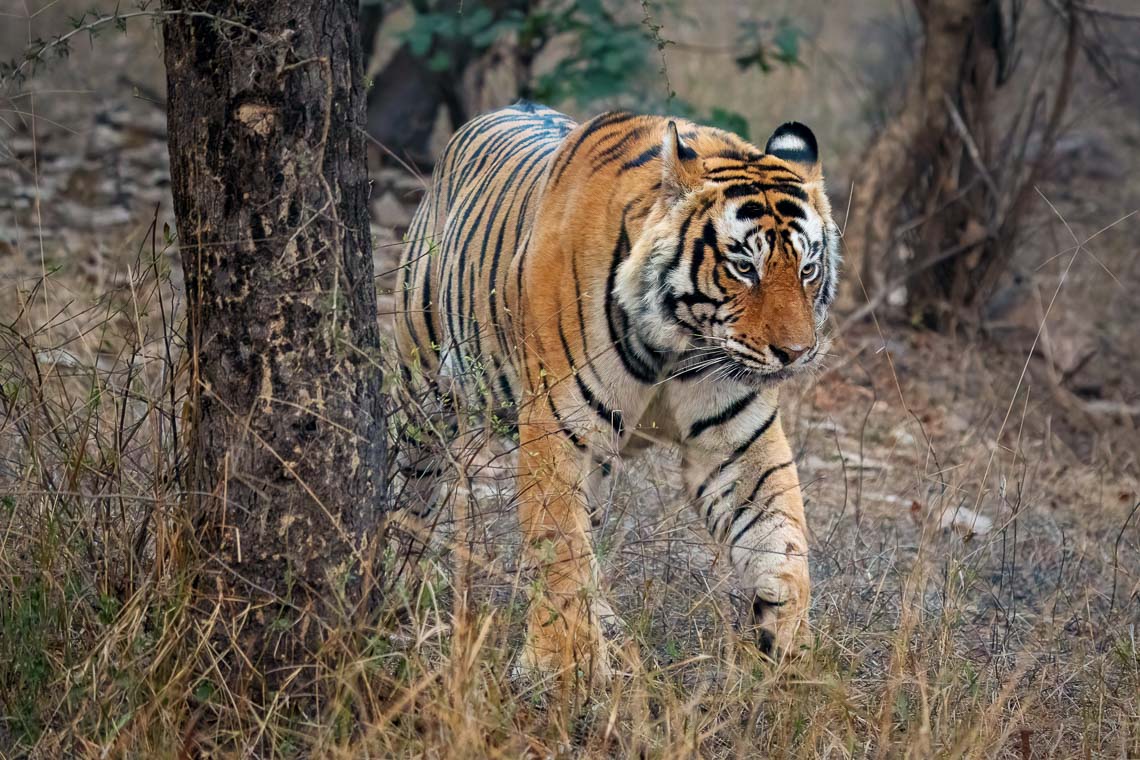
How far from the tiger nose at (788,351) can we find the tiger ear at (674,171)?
47cm

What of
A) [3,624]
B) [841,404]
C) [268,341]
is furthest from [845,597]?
[841,404]

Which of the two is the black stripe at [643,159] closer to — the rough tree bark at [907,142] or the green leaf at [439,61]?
the rough tree bark at [907,142]

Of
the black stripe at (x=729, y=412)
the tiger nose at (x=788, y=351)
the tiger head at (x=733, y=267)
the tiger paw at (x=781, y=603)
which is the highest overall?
the tiger head at (x=733, y=267)

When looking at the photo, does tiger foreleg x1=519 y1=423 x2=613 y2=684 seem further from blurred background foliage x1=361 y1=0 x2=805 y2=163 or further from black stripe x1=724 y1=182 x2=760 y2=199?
blurred background foliage x1=361 y1=0 x2=805 y2=163

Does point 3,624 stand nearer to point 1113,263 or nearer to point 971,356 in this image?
point 971,356

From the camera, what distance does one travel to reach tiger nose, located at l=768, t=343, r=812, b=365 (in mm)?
3195

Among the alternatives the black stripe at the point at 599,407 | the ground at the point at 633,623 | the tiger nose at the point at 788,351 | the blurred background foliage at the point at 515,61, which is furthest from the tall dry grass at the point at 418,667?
the blurred background foliage at the point at 515,61

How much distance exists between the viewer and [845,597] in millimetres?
3529

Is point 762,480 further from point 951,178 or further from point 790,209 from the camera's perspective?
point 951,178

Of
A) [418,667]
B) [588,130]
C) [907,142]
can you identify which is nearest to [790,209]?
[588,130]

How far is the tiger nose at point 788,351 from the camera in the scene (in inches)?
126

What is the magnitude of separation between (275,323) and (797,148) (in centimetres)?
159

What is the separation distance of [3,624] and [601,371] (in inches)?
60.1

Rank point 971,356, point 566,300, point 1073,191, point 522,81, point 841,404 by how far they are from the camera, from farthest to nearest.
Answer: point 1073,191 → point 522,81 → point 971,356 → point 841,404 → point 566,300
